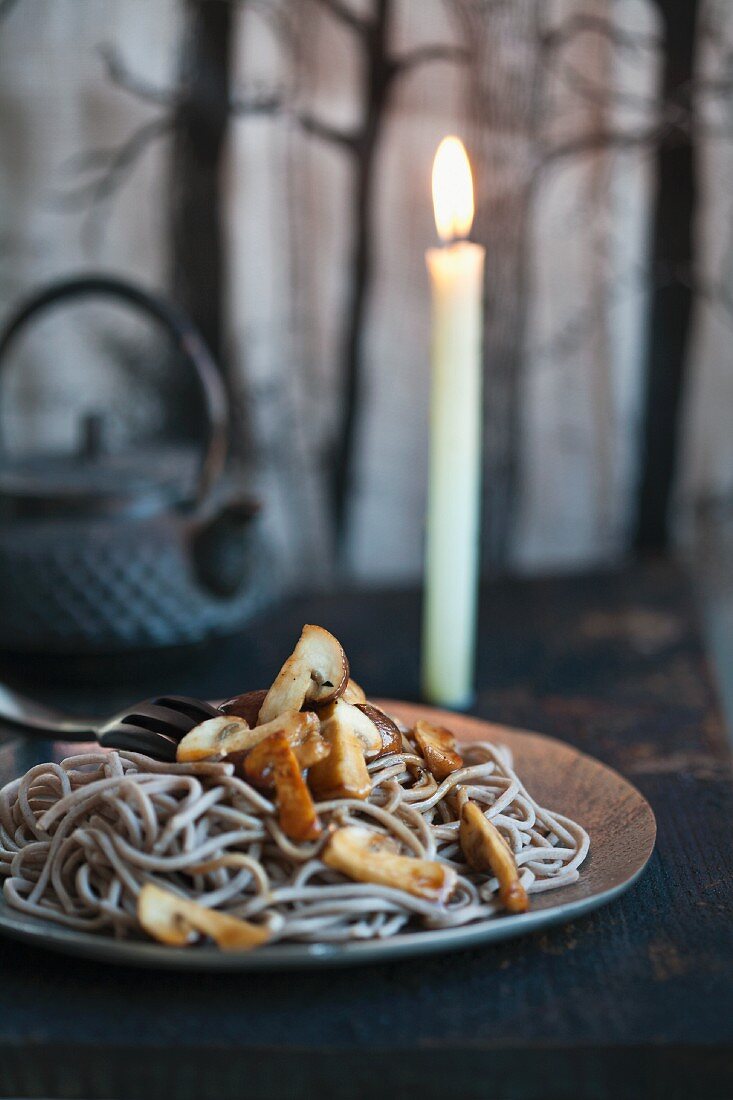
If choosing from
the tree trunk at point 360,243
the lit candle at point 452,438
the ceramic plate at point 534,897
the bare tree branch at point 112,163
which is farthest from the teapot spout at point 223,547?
the bare tree branch at point 112,163

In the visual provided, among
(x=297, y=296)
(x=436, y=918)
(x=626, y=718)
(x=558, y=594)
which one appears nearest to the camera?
(x=436, y=918)

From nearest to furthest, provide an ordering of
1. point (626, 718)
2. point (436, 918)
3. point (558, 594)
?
1. point (436, 918)
2. point (626, 718)
3. point (558, 594)

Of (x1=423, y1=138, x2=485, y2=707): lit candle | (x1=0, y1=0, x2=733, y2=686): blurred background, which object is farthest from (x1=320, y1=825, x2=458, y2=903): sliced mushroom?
(x1=0, y1=0, x2=733, y2=686): blurred background

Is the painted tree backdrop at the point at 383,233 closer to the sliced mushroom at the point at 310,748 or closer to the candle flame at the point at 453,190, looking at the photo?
the candle flame at the point at 453,190

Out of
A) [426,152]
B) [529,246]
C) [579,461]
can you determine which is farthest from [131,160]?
[579,461]

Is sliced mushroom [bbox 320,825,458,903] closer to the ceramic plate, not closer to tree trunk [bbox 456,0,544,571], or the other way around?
the ceramic plate

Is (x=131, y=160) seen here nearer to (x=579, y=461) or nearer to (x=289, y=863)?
(x=579, y=461)

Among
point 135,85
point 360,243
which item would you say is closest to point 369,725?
point 360,243
